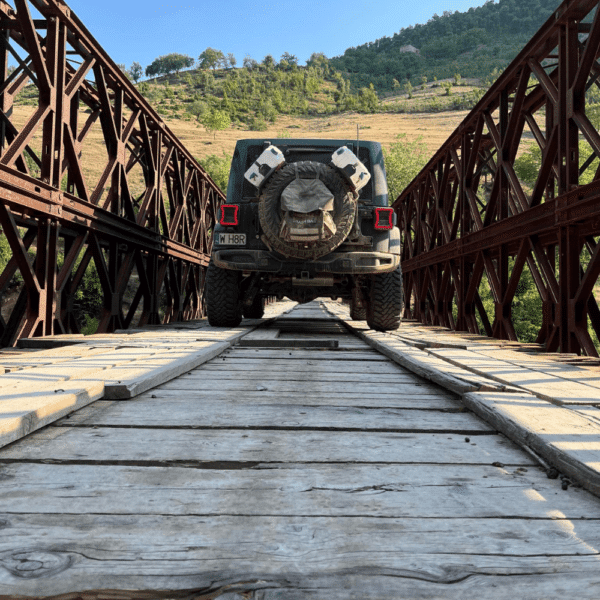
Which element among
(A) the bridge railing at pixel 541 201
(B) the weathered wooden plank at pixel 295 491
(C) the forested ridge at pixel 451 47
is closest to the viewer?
(B) the weathered wooden plank at pixel 295 491

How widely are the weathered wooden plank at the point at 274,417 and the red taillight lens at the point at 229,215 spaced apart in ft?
14.6

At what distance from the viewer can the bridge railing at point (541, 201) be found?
4.91 metres

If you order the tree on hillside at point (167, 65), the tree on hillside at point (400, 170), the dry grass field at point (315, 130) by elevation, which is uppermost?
the tree on hillside at point (167, 65)

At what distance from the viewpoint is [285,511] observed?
3.97ft

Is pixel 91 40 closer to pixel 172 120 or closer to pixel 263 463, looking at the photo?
pixel 263 463

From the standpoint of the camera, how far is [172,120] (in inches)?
3735

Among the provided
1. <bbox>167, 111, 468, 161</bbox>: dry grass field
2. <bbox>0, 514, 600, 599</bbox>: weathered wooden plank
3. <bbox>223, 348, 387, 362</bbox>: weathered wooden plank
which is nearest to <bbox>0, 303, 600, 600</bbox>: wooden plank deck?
<bbox>0, 514, 600, 599</bbox>: weathered wooden plank

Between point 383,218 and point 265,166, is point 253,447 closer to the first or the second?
point 265,166

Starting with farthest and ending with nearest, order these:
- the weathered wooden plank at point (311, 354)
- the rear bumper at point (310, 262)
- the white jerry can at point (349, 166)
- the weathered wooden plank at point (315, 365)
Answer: the rear bumper at point (310, 262) < the white jerry can at point (349, 166) < the weathered wooden plank at point (311, 354) < the weathered wooden plank at point (315, 365)

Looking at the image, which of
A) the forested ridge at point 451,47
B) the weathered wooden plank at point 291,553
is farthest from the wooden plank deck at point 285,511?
the forested ridge at point 451,47

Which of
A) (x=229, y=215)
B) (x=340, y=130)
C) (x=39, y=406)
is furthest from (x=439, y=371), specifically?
(x=340, y=130)

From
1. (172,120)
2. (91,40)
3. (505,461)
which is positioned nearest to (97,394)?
(505,461)

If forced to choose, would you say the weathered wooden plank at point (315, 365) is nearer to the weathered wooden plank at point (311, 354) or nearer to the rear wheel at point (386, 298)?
the weathered wooden plank at point (311, 354)

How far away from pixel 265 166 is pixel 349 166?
990 millimetres
